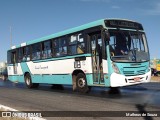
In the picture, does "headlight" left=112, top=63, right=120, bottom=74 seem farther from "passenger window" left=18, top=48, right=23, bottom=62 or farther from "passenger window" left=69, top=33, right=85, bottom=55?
"passenger window" left=18, top=48, right=23, bottom=62

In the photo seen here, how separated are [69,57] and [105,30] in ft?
11.6

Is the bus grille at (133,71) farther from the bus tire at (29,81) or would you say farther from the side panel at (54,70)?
the bus tire at (29,81)

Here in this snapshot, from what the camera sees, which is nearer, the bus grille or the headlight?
the headlight

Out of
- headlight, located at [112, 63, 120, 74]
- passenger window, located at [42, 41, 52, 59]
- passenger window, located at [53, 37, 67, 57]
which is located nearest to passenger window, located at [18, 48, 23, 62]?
passenger window, located at [42, 41, 52, 59]

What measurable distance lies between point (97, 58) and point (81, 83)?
1945mm

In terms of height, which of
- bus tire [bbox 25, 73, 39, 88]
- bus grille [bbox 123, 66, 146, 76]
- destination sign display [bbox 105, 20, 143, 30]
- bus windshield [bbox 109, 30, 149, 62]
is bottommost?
bus tire [bbox 25, 73, 39, 88]

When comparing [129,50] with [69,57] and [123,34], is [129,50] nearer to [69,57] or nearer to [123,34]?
[123,34]

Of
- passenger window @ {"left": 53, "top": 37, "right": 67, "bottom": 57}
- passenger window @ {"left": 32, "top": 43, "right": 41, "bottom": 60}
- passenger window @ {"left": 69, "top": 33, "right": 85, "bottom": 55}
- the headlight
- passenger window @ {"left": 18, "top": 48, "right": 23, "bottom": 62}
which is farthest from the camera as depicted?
passenger window @ {"left": 18, "top": 48, "right": 23, "bottom": 62}

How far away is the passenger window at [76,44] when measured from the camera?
15988 mm

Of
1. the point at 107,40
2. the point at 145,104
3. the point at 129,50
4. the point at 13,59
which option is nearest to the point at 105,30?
the point at 107,40

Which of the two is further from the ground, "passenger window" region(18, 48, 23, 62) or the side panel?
"passenger window" region(18, 48, 23, 62)

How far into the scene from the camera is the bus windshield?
14135 mm

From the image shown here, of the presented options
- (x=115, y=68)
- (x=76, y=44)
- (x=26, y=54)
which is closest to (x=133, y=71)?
(x=115, y=68)

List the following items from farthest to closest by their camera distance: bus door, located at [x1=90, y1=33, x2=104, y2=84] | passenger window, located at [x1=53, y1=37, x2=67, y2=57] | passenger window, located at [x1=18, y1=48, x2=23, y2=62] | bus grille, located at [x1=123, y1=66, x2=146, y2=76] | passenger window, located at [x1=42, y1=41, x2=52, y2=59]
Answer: passenger window, located at [x1=18, y1=48, x2=23, y2=62] → passenger window, located at [x1=42, y1=41, x2=52, y2=59] → passenger window, located at [x1=53, y1=37, x2=67, y2=57] → bus door, located at [x1=90, y1=33, x2=104, y2=84] → bus grille, located at [x1=123, y1=66, x2=146, y2=76]
